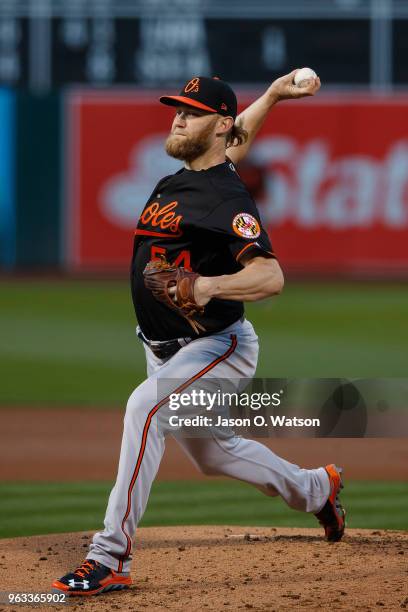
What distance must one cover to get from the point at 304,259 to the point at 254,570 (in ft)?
44.7

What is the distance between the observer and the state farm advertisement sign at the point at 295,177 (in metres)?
17.7

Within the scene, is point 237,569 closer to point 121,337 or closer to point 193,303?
point 193,303

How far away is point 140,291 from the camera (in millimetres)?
4273

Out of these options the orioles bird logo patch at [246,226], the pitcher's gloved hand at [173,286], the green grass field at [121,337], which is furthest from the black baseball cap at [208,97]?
the green grass field at [121,337]

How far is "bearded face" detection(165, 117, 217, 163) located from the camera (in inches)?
170

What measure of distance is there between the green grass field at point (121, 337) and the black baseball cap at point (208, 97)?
4782 mm

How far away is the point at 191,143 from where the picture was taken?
4.34m

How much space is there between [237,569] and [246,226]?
4.07 feet

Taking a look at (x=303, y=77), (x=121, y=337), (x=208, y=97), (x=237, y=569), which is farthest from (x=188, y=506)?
(x=121, y=337)

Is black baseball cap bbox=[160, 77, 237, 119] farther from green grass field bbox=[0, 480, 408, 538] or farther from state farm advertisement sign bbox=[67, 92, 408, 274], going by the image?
state farm advertisement sign bbox=[67, 92, 408, 274]

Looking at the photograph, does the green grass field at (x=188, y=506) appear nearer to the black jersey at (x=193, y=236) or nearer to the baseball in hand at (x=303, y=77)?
the black jersey at (x=193, y=236)

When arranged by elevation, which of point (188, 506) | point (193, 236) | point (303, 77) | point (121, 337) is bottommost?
point (188, 506)

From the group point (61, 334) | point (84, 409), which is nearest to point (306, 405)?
point (84, 409)

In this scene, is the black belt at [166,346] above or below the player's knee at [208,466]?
above
